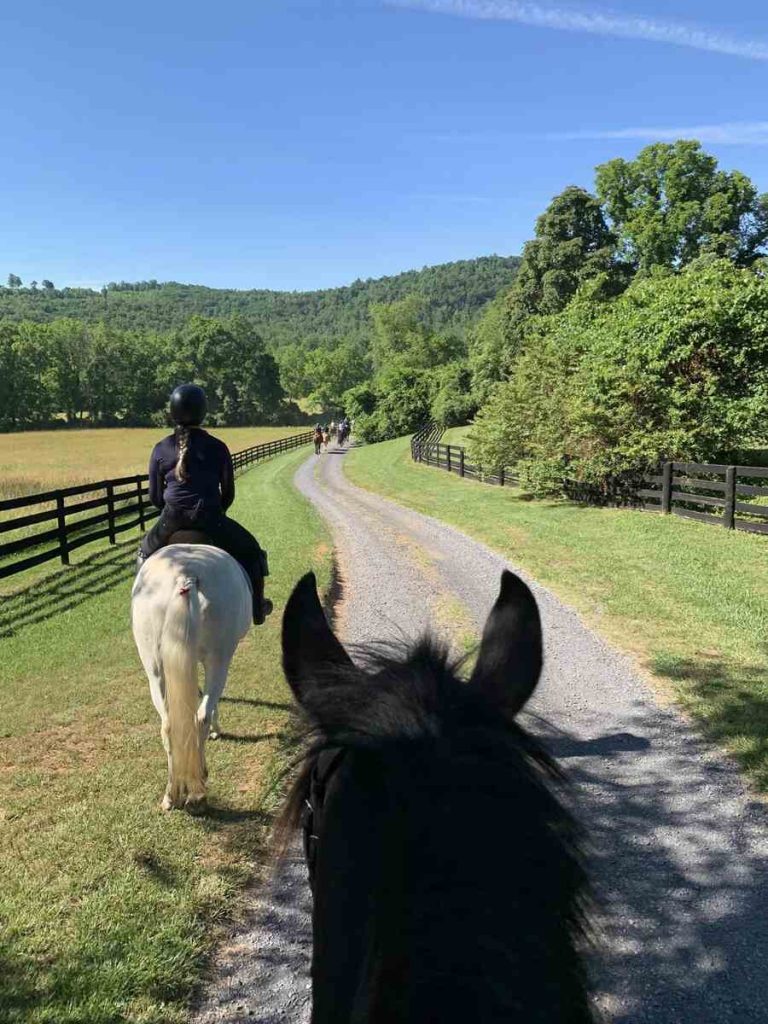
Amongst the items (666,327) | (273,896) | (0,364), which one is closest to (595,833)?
(273,896)

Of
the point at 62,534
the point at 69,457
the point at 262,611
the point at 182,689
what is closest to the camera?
the point at 182,689

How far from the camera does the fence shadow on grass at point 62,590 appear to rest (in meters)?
8.61

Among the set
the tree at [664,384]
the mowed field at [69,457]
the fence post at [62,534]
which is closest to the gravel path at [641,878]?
the fence post at [62,534]

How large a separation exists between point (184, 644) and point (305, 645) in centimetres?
230

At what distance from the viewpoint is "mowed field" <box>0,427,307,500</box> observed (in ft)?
87.7

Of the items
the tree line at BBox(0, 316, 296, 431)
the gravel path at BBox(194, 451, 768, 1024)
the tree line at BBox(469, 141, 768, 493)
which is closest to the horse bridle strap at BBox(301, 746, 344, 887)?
the gravel path at BBox(194, 451, 768, 1024)

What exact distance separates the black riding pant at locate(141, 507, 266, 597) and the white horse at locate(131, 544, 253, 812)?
1.68 ft

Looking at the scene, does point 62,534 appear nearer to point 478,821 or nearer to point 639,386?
point 478,821

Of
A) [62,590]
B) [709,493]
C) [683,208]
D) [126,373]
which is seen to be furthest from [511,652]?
[126,373]

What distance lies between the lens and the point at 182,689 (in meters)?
3.90

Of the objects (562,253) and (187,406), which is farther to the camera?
(562,253)

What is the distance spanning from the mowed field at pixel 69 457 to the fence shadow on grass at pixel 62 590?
40.6ft

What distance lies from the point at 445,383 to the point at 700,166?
2399 centimetres

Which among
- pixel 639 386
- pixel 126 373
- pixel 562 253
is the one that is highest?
pixel 562 253
